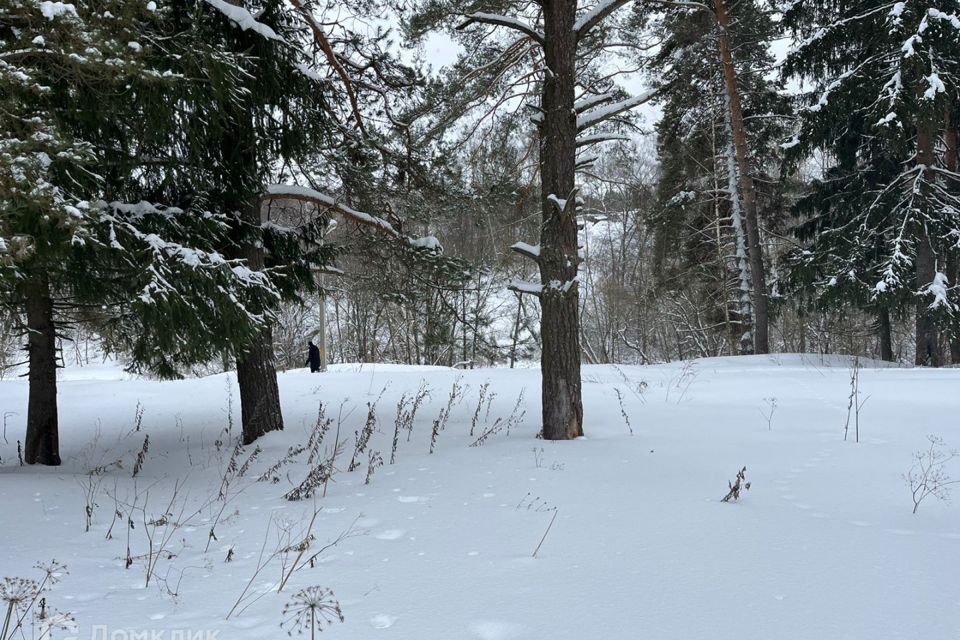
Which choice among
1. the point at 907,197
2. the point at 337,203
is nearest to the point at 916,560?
the point at 337,203

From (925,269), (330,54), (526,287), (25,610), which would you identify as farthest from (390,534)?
(925,269)

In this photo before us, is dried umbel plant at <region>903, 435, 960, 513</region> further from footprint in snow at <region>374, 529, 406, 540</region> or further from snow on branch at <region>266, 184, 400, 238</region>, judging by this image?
snow on branch at <region>266, 184, 400, 238</region>

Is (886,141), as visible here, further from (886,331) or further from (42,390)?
(42,390)

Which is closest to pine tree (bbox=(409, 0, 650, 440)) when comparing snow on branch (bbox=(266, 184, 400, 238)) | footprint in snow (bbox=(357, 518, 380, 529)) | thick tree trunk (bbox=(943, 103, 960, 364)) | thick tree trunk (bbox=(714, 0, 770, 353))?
snow on branch (bbox=(266, 184, 400, 238))

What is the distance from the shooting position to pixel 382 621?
2049 millimetres

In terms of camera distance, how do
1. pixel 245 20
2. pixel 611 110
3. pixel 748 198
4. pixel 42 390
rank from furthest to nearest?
pixel 748 198
pixel 42 390
pixel 611 110
pixel 245 20

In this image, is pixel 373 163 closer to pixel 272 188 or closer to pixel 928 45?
pixel 272 188

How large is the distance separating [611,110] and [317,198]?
3488 mm

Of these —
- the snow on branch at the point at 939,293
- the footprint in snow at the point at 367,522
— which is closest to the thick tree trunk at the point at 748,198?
the snow on branch at the point at 939,293

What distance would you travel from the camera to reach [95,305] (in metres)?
5.30

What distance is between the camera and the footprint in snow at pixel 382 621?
2.02 m

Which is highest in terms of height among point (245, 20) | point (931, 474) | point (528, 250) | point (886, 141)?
point (886, 141)

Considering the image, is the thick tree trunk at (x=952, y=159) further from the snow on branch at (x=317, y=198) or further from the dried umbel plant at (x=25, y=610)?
the dried umbel plant at (x=25, y=610)

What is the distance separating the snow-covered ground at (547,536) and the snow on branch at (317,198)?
2.68m
